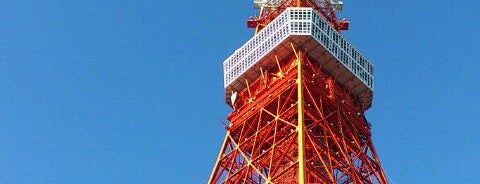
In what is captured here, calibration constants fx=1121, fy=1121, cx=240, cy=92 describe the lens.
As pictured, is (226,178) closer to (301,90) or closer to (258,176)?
(258,176)

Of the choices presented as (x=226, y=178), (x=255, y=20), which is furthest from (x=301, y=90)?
(x=255, y=20)

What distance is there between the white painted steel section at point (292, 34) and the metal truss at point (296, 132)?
3.42ft

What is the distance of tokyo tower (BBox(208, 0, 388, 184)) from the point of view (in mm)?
52344

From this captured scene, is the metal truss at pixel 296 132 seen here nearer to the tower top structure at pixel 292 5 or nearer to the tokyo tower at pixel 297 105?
the tokyo tower at pixel 297 105

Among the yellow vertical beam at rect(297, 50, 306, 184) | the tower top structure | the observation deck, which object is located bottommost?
A: the yellow vertical beam at rect(297, 50, 306, 184)

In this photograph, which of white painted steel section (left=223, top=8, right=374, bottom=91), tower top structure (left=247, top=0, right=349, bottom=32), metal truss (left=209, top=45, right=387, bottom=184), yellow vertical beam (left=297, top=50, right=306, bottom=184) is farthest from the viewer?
tower top structure (left=247, top=0, right=349, bottom=32)

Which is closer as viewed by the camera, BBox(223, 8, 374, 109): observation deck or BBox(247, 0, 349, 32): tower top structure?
BBox(223, 8, 374, 109): observation deck

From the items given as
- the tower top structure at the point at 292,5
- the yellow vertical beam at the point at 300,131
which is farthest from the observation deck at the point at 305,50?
the tower top structure at the point at 292,5

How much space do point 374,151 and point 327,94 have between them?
374 cm

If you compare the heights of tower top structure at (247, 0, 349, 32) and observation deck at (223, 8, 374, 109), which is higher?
tower top structure at (247, 0, 349, 32)

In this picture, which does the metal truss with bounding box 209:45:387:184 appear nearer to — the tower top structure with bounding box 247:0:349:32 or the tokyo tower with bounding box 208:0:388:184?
the tokyo tower with bounding box 208:0:388:184

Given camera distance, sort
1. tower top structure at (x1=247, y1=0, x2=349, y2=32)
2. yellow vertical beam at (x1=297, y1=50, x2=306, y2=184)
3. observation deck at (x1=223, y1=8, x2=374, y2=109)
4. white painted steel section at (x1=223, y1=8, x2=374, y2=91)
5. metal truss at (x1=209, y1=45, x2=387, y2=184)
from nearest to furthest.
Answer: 1. yellow vertical beam at (x1=297, y1=50, x2=306, y2=184)
2. metal truss at (x1=209, y1=45, x2=387, y2=184)
3. observation deck at (x1=223, y1=8, x2=374, y2=109)
4. white painted steel section at (x1=223, y1=8, x2=374, y2=91)
5. tower top structure at (x1=247, y1=0, x2=349, y2=32)

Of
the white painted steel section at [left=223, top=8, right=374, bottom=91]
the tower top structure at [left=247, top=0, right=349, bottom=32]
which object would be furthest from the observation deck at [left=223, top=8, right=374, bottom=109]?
the tower top structure at [left=247, top=0, right=349, bottom=32]

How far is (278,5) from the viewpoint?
63.9m
